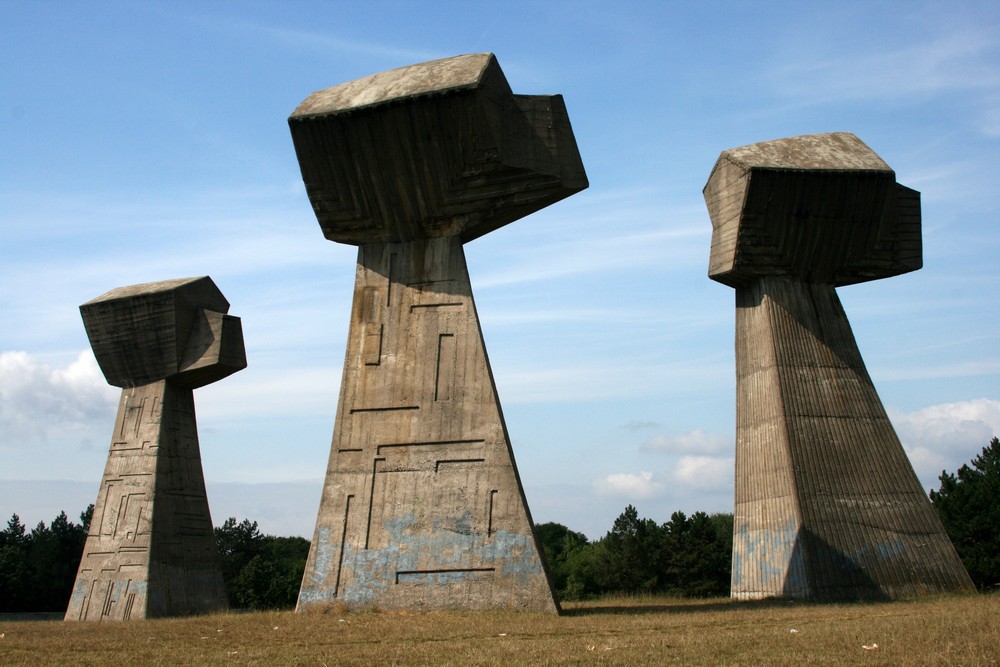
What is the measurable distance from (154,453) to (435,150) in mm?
11607

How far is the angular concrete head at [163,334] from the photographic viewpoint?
2411cm

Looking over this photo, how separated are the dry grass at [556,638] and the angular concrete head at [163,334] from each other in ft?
28.1

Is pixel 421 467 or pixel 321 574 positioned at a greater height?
pixel 421 467

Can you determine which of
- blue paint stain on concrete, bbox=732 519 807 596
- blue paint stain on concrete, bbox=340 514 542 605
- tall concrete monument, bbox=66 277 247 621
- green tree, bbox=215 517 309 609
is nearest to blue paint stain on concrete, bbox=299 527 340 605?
blue paint stain on concrete, bbox=340 514 542 605

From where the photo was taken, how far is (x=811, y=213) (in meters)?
20.6

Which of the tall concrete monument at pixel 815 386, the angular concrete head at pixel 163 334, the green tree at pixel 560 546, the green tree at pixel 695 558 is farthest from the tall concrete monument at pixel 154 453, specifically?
the green tree at pixel 560 546

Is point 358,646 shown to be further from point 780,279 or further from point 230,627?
point 780,279

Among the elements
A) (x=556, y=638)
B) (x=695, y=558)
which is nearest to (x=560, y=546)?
(x=695, y=558)

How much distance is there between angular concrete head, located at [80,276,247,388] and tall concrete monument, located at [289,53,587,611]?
7.60 metres

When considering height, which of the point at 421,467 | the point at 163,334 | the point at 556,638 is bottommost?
the point at 556,638

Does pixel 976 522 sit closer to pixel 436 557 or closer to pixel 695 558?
pixel 695 558

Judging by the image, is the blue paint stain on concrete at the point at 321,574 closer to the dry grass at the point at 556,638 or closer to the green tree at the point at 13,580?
the dry grass at the point at 556,638

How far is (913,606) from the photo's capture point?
1636cm

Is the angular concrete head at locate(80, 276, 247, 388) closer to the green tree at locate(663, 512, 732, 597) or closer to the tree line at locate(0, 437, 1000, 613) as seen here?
the tree line at locate(0, 437, 1000, 613)
